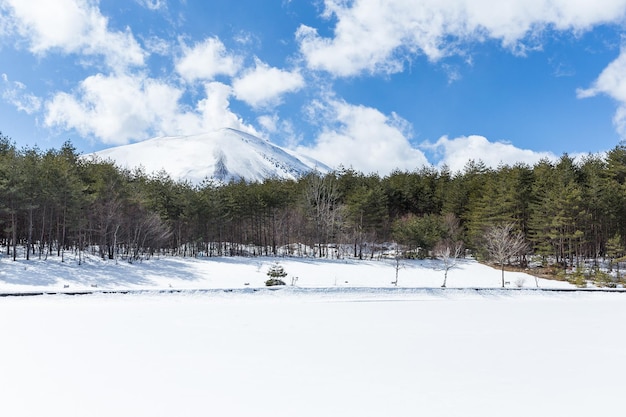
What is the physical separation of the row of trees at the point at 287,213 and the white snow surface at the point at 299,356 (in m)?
15.3

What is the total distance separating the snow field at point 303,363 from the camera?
20.6 ft

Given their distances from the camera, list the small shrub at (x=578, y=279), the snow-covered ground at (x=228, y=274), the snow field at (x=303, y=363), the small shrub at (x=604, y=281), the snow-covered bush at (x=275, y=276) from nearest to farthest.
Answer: the snow field at (x=303, y=363) → the snow-covered bush at (x=275, y=276) → the snow-covered ground at (x=228, y=274) → the small shrub at (x=578, y=279) → the small shrub at (x=604, y=281)

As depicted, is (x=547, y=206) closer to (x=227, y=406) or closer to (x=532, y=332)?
(x=532, y=332)

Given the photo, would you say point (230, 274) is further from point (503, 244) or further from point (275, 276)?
point (503, 244)

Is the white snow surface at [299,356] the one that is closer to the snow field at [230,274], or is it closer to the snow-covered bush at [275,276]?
the snow-covered bush at [275,276]

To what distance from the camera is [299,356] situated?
30.4 ft

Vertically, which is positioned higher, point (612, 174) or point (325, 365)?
point (612, 174)

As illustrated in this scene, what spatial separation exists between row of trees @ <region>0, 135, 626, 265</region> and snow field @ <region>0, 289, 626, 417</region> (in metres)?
16.6

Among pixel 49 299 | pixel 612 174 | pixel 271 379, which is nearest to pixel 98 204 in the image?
pixel 49 299

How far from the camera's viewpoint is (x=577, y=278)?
30328 millimetres

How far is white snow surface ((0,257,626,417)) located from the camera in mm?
6336

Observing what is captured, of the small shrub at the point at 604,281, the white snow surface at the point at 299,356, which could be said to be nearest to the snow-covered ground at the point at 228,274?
the small shrub at the point at 604,281

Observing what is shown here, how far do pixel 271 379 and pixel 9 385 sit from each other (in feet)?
15.4

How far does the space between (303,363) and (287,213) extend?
39940 mm
